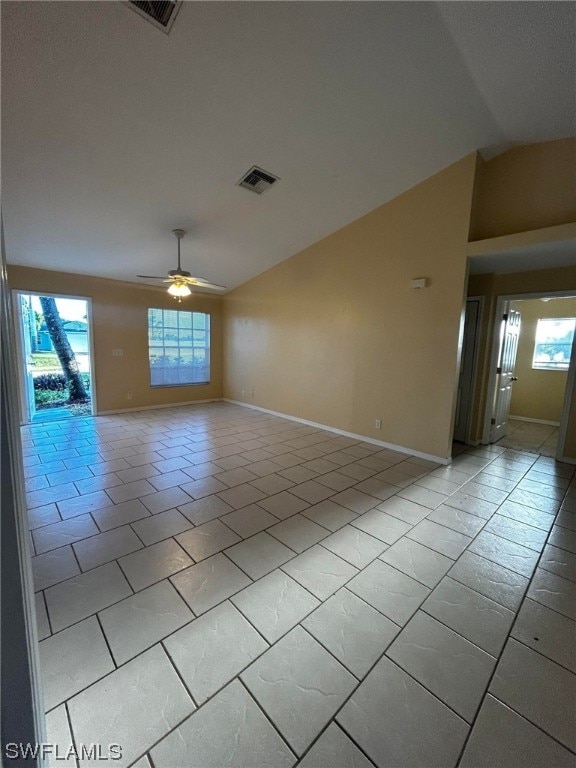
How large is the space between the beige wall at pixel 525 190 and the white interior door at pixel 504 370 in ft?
4.35

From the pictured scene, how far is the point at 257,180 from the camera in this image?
3.29 meters

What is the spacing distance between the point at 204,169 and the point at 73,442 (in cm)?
367

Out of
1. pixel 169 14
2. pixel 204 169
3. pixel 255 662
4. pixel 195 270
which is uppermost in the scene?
pixel 169 14

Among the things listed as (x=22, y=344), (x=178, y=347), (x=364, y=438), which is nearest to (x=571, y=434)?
(x=364, y=438)

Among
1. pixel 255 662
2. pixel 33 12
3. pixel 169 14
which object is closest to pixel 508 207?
pixel 169 14

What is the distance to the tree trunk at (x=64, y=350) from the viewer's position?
6.40 m

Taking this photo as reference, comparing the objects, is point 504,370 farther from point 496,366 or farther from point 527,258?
point 527,258

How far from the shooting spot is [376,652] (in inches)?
56.1

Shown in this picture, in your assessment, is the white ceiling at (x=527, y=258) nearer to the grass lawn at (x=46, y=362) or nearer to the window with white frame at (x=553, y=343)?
the window with white frame at (x=553, y=343)

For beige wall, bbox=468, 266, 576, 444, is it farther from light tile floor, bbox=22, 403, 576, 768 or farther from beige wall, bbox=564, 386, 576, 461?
light tile floor, bbox=22, 403, 576, 768

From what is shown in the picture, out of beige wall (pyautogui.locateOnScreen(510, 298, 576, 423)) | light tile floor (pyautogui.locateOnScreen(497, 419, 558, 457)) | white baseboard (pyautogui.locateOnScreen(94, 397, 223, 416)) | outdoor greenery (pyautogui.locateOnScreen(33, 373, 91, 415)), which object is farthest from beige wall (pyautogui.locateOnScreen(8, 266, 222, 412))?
beige wall (pyautogui.locateOnScreen(510, 298, 576, 423))

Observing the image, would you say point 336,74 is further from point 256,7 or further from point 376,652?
point 376,652

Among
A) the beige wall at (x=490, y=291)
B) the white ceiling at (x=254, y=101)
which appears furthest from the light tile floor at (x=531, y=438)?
the white ceiling at (x=254, y=101)

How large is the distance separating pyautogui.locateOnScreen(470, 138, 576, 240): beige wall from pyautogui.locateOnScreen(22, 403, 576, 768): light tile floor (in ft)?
8.79
